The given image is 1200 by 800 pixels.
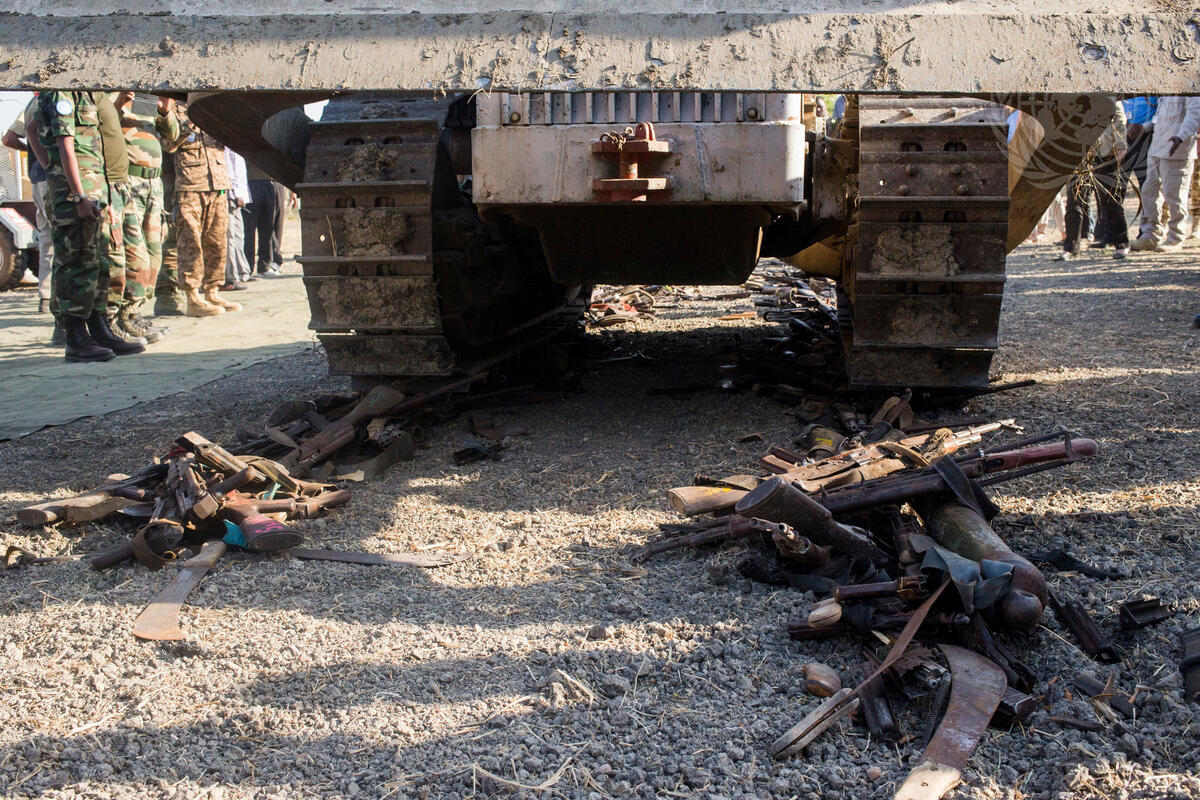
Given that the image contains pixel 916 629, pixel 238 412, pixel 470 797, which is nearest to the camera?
pixel 470 797

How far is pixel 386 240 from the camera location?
184 inches

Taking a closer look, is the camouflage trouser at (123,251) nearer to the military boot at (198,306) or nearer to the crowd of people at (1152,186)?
the military boot at (198,306)

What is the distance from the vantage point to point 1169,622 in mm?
2488

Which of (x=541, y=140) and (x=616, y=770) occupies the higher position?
(x=541, y=140)

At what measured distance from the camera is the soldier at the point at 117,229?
7324 mm

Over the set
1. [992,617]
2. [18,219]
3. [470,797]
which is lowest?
[470,797]

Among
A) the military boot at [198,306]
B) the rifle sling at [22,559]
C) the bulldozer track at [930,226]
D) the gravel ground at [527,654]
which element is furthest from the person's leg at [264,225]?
the rifle sling at [22,559]

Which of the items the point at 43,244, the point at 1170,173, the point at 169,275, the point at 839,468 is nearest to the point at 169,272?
the point at 169,275

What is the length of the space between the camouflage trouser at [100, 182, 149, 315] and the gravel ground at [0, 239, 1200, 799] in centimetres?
321

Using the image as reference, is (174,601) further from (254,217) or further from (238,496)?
(254,217)

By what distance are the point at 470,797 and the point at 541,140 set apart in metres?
2.78

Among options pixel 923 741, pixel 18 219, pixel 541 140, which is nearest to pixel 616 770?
pixel 923 741

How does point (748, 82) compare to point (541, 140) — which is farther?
point (541, 140)

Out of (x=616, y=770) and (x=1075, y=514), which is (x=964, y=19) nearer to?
(x=1075, y=514)
